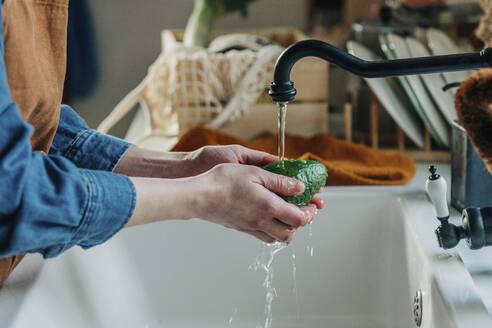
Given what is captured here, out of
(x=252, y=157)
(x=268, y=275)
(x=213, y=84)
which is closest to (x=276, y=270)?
(x=268, y=275)

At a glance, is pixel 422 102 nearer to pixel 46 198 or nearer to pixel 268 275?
pixel 268 275

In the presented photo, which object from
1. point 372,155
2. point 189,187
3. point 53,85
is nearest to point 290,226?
point 189,187

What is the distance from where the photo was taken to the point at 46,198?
59cm

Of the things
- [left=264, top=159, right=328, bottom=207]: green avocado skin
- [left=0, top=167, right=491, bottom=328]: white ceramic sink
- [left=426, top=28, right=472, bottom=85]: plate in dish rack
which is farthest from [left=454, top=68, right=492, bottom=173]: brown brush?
[left=426, top=28, right=472, bottom=85]: plate in dish rack

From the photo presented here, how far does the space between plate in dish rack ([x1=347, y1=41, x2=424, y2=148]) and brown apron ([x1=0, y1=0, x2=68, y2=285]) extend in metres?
0.73

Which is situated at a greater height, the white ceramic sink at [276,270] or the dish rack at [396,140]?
the dish rack at [396,140]

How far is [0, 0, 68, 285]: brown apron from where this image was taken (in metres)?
0.74

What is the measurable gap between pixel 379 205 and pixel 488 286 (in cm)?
35

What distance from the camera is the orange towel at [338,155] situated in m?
1.19

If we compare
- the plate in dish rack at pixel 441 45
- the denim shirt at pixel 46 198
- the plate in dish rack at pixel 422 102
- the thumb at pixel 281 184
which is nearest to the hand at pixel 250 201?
the thumb at pixel 281 184

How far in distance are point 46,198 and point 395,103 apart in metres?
0.98

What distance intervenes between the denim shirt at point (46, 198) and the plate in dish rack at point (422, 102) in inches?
32.6

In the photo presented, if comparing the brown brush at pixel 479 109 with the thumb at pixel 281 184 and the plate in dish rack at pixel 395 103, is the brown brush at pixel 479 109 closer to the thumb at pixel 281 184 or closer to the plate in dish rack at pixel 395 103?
the thumb at pixel 281 184

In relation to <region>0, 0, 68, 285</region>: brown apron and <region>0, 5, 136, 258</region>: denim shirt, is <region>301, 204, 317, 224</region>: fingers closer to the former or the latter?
<region>0, 5, 136, 258</region>: denim shirt
